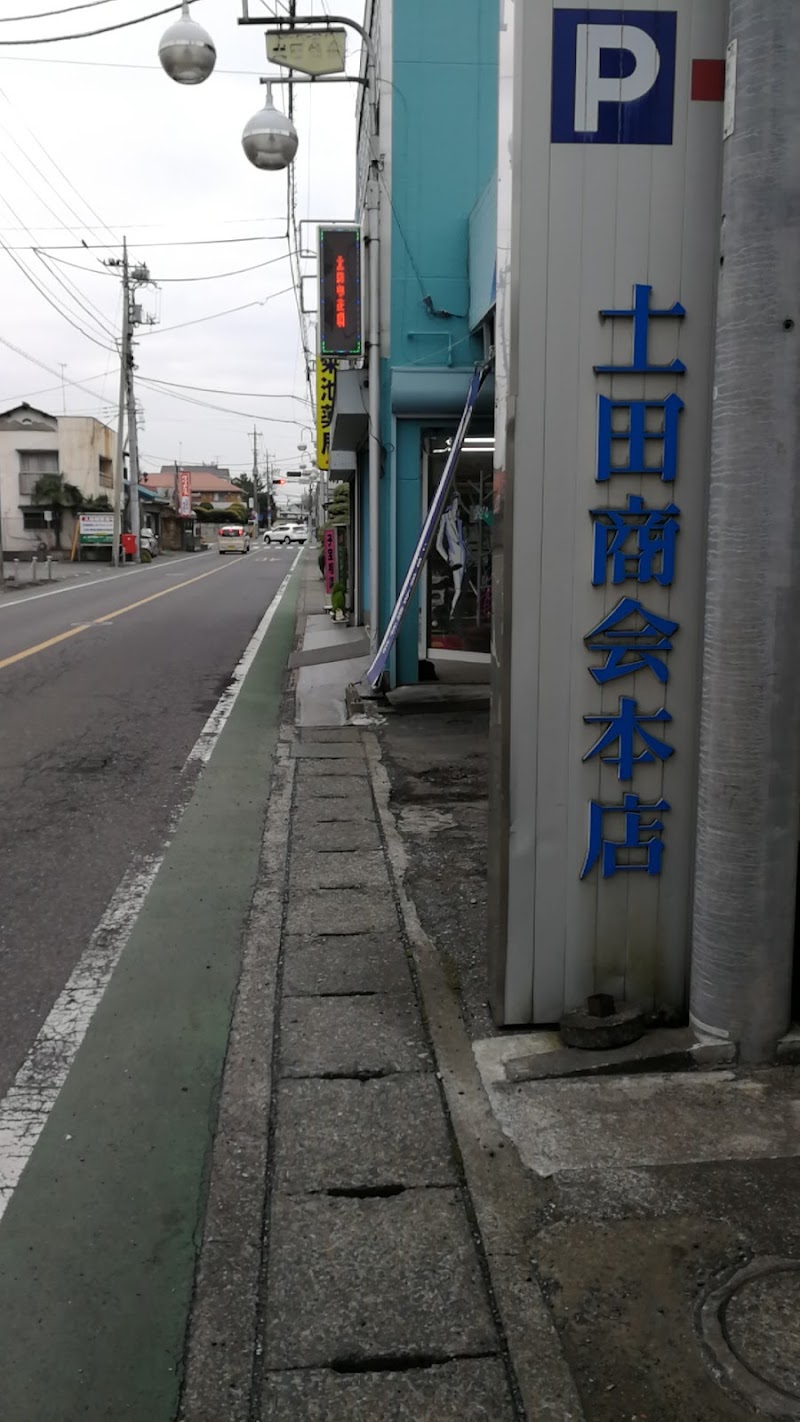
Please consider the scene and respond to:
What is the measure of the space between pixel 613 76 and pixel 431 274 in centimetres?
757

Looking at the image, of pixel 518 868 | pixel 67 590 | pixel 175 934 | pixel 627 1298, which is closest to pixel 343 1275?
pixel 627 1298

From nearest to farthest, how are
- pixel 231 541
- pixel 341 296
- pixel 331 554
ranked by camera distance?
pixel 341 296, pixel 331 554, pixel 231 541

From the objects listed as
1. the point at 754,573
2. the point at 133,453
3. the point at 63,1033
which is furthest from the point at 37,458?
the point at 754,573

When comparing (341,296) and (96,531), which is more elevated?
(341,296)

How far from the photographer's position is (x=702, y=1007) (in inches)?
140

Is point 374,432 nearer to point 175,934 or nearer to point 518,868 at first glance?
point 175,934

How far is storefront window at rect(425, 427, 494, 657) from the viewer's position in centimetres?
1113

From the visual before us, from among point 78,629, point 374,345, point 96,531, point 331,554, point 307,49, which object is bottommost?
point 78,629

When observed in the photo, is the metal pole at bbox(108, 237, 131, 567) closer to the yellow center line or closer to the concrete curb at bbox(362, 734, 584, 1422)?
the yellow center line

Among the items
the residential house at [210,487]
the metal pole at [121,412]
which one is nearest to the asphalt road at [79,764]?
the metal pole at [121,412]

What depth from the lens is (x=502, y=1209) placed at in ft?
9.24

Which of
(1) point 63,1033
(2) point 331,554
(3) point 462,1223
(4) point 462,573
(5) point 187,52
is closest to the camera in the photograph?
(3) point 462,1223

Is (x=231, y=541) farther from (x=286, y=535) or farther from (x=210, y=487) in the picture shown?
(x=210, y=487)

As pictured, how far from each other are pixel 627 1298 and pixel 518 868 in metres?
1.46
